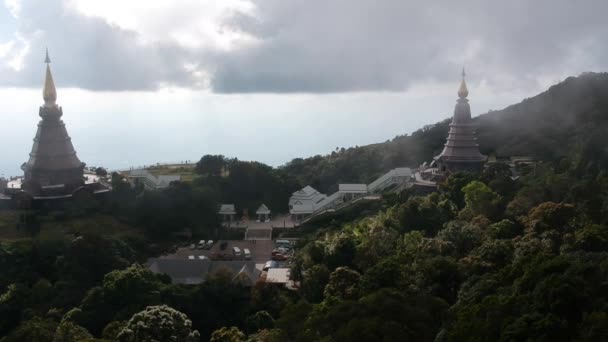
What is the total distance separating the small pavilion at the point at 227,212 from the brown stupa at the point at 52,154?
7657mm

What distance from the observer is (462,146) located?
40.9 meters

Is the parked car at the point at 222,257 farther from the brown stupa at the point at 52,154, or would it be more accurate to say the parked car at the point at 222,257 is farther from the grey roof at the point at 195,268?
the brown stupa at the point at 52,154

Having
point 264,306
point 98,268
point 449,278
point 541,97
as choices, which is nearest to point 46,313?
point 98,268

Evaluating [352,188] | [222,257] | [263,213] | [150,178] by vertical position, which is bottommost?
[222,257]

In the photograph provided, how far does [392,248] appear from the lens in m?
25.7

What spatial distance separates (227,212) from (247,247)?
588 cm

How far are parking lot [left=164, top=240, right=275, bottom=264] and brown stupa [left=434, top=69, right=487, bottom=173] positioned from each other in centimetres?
1224

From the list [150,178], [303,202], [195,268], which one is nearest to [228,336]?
[195,268]

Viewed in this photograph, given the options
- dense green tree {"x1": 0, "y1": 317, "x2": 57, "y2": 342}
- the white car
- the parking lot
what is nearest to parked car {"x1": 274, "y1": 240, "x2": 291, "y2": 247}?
the parking lot

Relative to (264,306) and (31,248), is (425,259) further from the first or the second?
(31,248)

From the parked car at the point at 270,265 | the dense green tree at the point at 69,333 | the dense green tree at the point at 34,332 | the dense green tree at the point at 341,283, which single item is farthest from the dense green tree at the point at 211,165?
the dense green tree at the point at 69,333

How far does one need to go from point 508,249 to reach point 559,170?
530 inches

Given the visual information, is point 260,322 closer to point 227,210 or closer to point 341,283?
point 341,283

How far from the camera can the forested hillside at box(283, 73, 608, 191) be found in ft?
154
